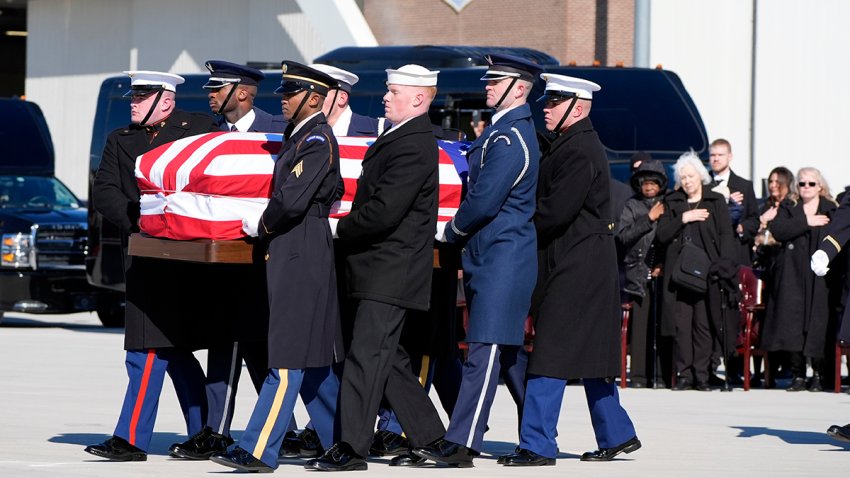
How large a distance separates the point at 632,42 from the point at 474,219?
76.2ft

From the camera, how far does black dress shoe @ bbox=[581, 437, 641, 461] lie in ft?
31.4

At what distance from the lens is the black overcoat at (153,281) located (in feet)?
30.3

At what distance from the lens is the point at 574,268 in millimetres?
9375

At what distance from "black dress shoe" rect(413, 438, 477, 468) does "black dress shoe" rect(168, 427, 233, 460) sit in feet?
3.60

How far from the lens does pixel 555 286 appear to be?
9.38m

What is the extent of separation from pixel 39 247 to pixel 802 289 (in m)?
9.67

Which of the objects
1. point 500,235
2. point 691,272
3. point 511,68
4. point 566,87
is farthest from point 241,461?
point 691,272

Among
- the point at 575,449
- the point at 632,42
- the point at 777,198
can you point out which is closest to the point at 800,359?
the point at 777,198

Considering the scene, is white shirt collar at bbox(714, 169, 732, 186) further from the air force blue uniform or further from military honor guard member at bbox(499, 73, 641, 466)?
the air force blue uniform

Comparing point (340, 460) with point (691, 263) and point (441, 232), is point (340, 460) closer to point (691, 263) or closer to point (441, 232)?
point (441, 232)

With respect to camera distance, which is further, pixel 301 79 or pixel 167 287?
pixel 167 287

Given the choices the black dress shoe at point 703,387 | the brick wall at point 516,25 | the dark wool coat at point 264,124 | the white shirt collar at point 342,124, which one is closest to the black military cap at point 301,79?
the dark wool coat at point 264,124

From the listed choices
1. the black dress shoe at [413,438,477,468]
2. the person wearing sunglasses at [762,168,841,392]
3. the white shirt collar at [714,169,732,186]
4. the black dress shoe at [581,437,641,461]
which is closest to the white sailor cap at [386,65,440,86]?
the black dress shoe at [413,438,477,468]

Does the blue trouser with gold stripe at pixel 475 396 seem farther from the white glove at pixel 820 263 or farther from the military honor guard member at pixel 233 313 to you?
the white glove at pixel 820 263
